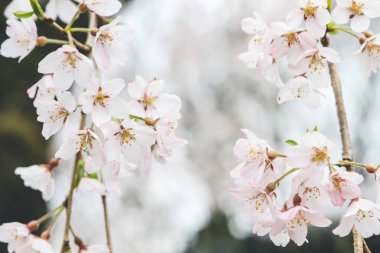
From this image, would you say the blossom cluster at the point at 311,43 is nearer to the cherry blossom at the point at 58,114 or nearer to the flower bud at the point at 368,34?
the flower bud at the point at 368,34

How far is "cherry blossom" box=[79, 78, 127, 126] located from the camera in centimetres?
93

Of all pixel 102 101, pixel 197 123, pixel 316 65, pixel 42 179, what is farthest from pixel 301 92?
pixel 197 123

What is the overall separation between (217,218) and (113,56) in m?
7.93

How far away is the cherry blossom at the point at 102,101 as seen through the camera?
3.06 feet

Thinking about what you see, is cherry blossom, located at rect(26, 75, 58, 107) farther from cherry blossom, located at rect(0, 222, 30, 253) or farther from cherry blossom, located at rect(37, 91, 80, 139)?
cherry blossom, located at rect(0, 222, 30, 253)

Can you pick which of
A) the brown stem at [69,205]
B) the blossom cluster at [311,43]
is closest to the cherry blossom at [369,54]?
the blossom cluster at [311,43]

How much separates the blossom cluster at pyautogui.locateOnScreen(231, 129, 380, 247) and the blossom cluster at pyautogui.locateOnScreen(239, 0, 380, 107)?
15 centimetres

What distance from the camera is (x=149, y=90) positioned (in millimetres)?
1048

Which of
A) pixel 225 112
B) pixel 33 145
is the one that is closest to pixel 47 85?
pixel 33 145

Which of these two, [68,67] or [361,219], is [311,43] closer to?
[361,219]

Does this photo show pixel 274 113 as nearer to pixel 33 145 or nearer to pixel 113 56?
pixel 33 145

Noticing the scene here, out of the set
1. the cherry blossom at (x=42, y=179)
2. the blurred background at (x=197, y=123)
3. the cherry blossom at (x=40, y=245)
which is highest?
the cherry blossom at (x=40, y=245)

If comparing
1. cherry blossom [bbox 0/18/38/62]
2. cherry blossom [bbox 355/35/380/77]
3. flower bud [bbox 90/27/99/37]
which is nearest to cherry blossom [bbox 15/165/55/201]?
cherry blossom [bbox 0/18/38/62]

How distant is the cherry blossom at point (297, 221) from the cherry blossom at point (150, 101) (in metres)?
0.27
